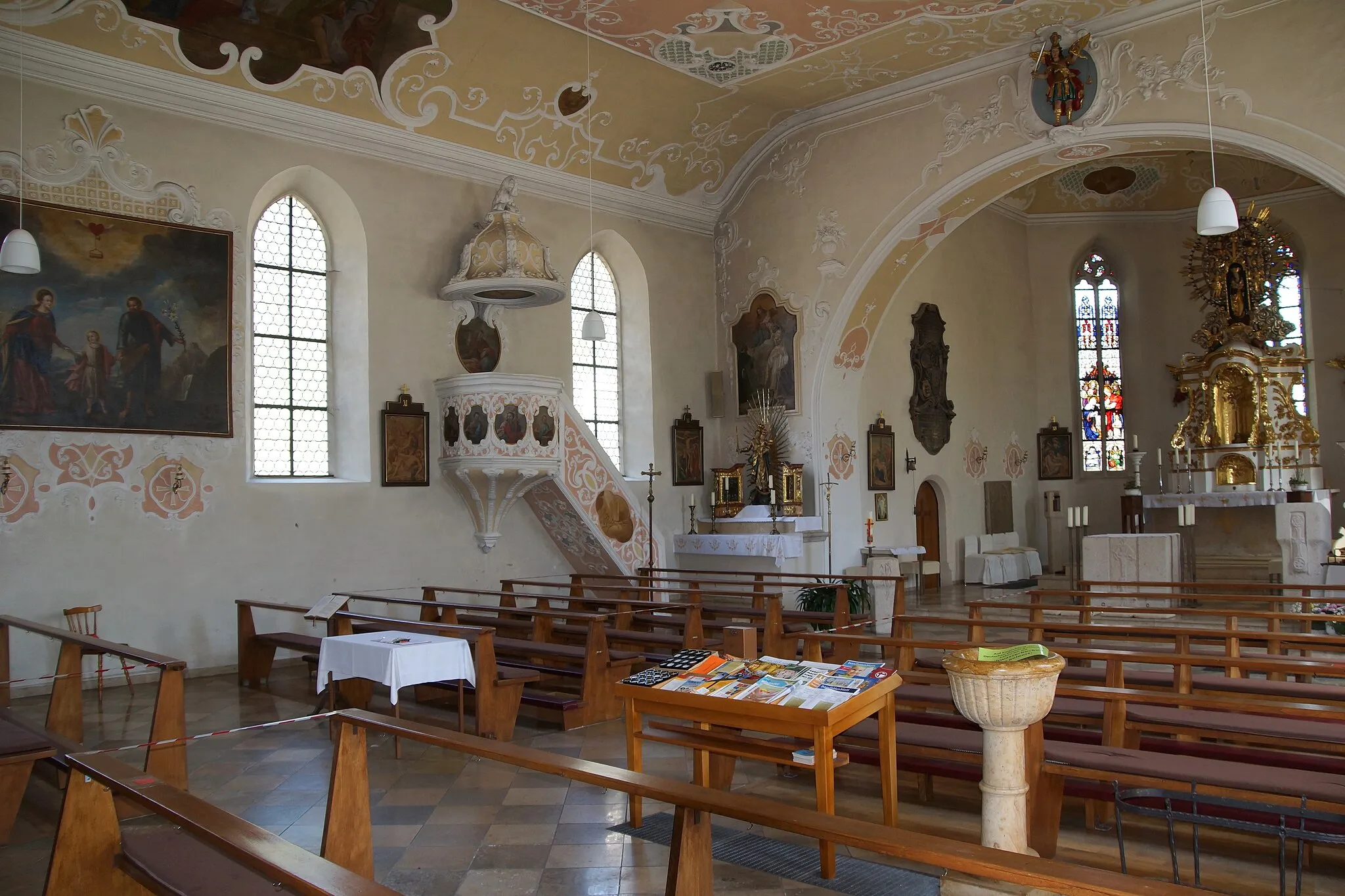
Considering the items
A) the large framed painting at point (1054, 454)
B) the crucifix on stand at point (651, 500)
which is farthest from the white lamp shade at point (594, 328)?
the large framed painting at point (1054, 454)

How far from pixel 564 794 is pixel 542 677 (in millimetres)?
2209

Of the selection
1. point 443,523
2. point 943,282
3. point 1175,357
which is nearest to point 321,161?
point 443,523

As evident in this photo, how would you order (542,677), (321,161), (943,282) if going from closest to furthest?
(542,677) → (321,161) → (943,282)

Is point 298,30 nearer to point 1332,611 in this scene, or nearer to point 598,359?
→ point 598,359

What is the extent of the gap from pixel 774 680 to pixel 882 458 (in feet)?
39.2

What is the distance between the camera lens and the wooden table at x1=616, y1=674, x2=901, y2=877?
152 inches

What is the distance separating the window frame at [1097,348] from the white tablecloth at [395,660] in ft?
51.4

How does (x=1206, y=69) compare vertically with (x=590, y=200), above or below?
above

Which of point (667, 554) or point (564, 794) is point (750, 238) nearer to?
point (667, 554)

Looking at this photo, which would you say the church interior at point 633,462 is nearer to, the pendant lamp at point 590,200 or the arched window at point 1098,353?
the pendant lamp at point 590,200

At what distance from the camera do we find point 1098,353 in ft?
64.5

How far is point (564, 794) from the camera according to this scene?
5293 mm

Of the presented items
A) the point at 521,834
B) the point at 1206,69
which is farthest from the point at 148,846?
the point at 1206,69

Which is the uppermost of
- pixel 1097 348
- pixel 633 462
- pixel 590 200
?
pixel 590 200
